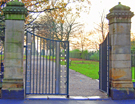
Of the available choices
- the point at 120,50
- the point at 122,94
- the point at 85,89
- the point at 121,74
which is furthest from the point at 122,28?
the point at 85,89

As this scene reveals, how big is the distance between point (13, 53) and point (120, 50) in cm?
414

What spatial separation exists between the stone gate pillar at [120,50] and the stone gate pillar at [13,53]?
3.54 meters

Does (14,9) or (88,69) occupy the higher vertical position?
(14,9)

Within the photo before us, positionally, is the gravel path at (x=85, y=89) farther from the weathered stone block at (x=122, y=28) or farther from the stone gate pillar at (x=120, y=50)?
the weathered stone block at (x=122, y=28)

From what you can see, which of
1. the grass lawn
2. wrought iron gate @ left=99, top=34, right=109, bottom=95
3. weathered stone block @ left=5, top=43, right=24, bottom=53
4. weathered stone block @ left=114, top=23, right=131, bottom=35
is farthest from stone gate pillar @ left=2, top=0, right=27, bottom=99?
the grass lawn

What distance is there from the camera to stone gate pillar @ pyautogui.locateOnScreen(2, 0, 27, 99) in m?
5.95

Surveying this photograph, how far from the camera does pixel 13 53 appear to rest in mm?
5992

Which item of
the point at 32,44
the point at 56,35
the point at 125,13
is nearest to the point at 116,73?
the point at 125,13

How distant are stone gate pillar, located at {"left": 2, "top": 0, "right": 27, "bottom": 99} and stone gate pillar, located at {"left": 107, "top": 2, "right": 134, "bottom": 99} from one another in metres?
3.54

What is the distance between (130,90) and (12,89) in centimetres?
451

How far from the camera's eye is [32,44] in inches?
252

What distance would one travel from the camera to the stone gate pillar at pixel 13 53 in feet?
19.5

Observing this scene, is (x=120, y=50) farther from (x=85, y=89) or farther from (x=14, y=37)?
(x=14, y=37)

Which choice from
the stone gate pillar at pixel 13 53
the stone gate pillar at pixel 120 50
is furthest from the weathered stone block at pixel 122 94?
the stone gate pillar at pixel 13 53
